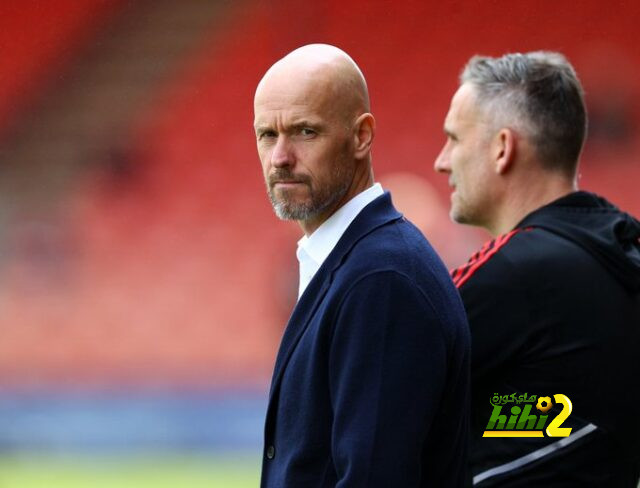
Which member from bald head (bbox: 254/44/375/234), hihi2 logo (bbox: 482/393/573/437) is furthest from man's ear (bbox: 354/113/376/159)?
hihi2 logo (bbox: 482/393/573/437)

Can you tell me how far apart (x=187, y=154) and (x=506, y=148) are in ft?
10.9

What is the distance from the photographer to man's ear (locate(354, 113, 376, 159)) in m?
1.28

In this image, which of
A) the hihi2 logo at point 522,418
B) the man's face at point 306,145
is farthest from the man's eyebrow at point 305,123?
the hihi2 logo at point 522,418

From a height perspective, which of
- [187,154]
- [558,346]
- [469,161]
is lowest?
[558,346]

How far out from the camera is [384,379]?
1105 mm

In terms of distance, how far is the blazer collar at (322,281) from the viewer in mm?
1200

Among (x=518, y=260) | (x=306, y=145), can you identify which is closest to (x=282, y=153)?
(x=306, y=145)

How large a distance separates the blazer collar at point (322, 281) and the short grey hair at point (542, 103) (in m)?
0.56

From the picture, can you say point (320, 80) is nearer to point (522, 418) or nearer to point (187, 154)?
point (522, 418)

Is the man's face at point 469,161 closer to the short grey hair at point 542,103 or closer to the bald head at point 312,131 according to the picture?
the short grey hair at point 542,103

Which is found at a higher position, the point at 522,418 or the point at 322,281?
the point at 322,281

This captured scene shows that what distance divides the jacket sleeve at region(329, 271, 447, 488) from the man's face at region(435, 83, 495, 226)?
2.13 ft

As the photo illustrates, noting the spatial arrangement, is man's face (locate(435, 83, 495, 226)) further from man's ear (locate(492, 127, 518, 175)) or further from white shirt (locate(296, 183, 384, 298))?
white shirt (locate(296, 183, 384, 298))

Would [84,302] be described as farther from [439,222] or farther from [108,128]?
[439,222]
